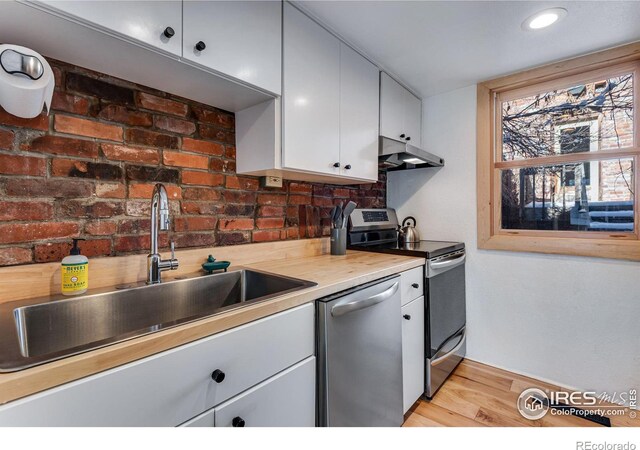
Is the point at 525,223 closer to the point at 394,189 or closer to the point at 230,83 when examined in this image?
the point at 394,189

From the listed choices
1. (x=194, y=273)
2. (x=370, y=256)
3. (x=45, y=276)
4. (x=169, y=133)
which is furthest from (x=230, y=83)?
(x=370, y=256)

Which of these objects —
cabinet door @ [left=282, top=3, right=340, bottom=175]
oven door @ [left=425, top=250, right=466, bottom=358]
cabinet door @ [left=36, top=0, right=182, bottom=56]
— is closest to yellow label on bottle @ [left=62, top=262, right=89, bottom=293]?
cabinet door @ [left=36, top=0, right=182, bottom=56]

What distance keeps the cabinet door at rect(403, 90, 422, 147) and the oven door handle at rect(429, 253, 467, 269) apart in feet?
3.21

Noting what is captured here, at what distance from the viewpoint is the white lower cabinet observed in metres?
0.83

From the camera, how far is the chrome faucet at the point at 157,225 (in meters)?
1.10

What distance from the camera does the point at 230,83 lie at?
1206 millimetres

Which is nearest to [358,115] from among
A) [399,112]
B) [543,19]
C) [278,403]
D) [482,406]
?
[399,112]

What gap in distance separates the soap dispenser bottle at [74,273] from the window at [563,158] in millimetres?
2390

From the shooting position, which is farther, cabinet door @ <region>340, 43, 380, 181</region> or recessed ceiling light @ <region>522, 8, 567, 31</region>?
cabinet door @ <region>340, 43, 380, 181</region>

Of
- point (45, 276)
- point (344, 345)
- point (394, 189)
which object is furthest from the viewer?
point (394, 189)

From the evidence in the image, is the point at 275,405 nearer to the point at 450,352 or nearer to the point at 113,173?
the point at 113,173

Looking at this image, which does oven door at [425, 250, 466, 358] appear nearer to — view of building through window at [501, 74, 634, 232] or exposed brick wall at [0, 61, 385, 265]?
view of building through window at [501, 74, 634, 232]
